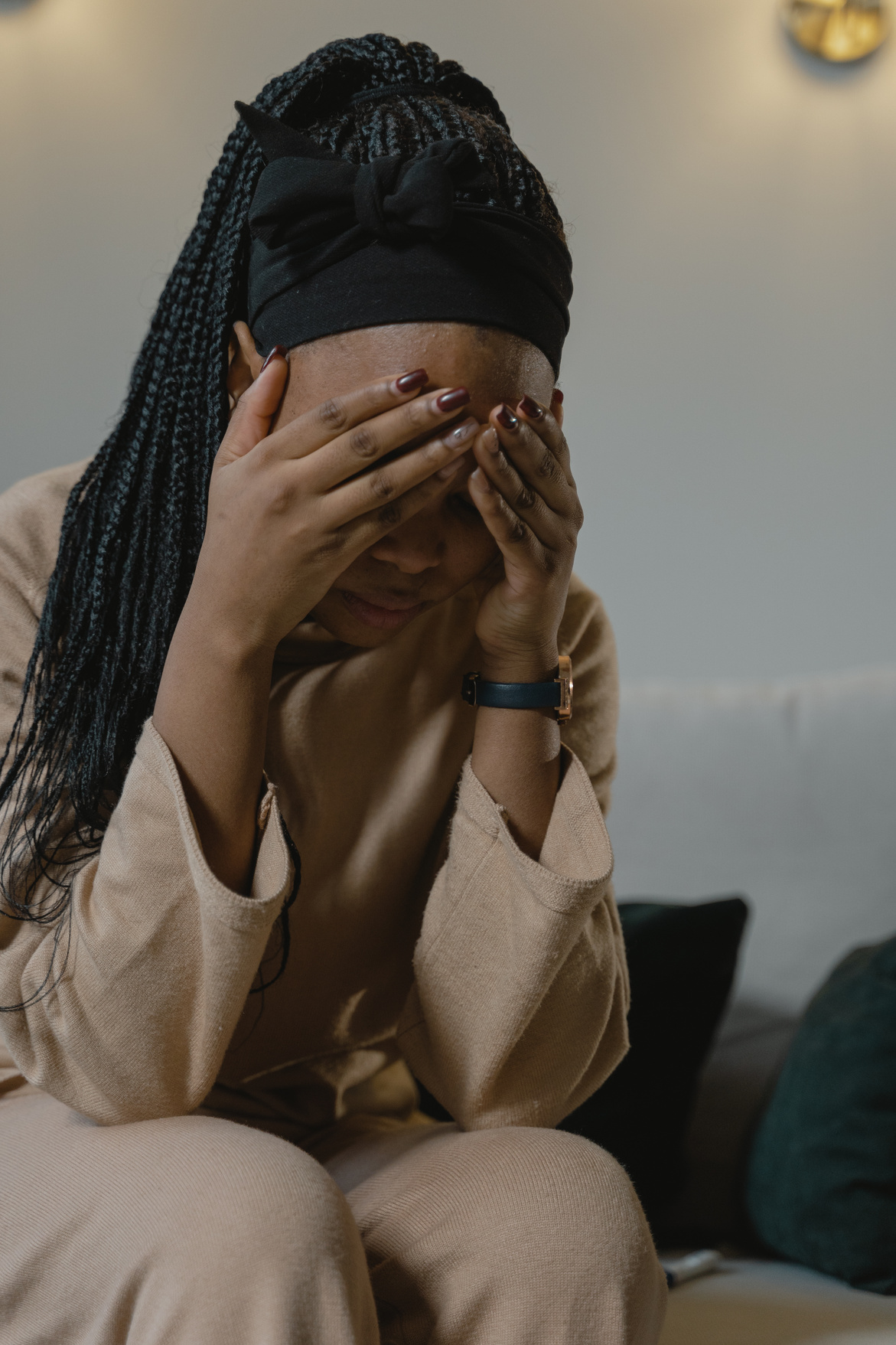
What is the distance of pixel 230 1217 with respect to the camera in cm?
59

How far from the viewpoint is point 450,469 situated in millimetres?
715

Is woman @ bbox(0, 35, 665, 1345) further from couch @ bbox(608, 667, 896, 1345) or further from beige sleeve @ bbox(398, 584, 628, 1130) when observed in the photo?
couch @ bbox(608, 667, 896, 1345)

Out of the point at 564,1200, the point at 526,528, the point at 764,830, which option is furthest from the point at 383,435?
the point at 764,830

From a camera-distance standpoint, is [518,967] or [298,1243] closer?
[298,1243]

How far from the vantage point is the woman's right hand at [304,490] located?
0.68m

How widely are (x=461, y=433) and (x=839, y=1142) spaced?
34.9 inches

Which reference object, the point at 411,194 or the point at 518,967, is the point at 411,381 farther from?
the point at 518,967

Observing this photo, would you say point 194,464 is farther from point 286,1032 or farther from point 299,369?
point 286,1032

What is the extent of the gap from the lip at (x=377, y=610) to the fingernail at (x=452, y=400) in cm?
16

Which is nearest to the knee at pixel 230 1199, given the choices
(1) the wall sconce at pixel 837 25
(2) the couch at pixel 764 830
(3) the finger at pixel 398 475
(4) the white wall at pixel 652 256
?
(3) the finger at pixel 398 475

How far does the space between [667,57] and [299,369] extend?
53.0 inches

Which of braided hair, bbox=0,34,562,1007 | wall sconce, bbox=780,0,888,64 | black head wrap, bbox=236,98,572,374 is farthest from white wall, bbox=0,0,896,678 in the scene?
black head wrap, bbox=236,98,572,374

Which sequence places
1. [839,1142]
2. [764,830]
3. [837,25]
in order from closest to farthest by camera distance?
[839,1142]
[764,830]
[837,25]

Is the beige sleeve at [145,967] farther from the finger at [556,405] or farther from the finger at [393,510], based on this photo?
the finger at [556,405]
